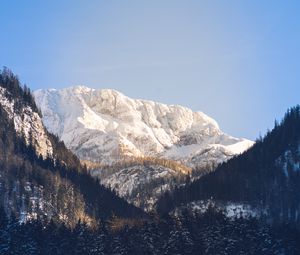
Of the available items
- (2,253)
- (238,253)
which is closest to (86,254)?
(2,253)

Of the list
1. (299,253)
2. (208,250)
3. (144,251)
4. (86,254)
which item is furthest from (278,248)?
(86,254)

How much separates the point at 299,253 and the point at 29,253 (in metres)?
72.7

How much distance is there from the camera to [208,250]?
19700 cm

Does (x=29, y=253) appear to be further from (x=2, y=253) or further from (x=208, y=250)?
(x=208, y=250)

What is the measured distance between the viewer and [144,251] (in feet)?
649

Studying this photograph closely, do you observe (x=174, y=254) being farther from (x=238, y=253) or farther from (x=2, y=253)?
(x=2, y=253)

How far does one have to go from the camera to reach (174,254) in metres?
196

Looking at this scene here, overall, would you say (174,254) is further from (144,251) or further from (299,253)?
(299,253)

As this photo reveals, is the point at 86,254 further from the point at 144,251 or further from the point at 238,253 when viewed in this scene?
the point at 238,253

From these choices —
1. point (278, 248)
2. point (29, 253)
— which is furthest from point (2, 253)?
point (278, 248)

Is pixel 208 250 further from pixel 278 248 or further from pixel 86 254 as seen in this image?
pixel 86 254

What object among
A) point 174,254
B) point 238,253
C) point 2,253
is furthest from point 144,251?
point 2,253

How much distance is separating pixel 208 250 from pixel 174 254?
30.2 ft

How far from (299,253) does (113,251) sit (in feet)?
165
